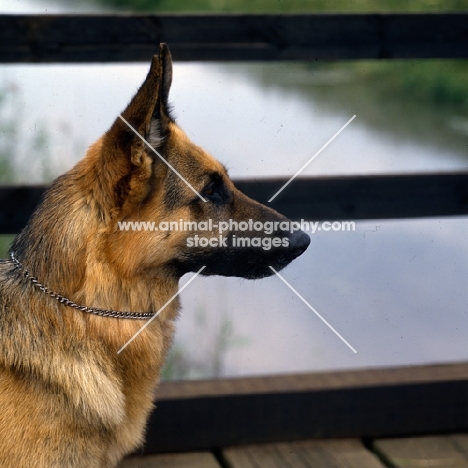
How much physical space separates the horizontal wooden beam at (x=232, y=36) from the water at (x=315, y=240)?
351 mm

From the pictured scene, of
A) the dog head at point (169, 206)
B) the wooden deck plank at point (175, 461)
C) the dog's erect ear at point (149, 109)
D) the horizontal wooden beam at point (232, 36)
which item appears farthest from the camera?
the wooden deck plank at point (175, 461)

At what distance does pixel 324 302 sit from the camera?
3.47 metres

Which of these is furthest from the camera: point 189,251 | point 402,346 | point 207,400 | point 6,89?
point 402,346

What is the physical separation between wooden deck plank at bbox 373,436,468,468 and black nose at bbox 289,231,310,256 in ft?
3.63

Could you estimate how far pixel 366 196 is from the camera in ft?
9.77

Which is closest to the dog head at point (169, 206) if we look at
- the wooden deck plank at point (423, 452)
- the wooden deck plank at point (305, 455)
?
the wooden deck plank at point (305, 455)

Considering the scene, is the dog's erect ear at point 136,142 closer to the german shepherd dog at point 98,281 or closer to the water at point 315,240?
the german shepherd dog at point 98,281

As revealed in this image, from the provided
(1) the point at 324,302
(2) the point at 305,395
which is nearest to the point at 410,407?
(2) the point at 305,395

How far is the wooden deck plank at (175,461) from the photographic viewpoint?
9.28 feet

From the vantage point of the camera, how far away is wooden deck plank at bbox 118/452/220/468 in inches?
111

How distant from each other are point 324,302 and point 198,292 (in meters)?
0.64

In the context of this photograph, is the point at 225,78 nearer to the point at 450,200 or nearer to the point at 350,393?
the point at 450,200

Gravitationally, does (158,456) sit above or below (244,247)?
below

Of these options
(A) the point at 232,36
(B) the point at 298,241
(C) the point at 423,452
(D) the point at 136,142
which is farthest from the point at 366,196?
(D) the point at 136,142
